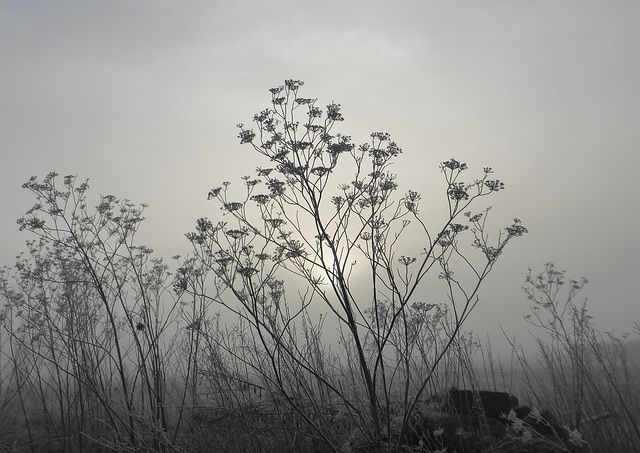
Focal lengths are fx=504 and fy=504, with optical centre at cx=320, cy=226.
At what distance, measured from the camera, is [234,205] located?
4.18 m

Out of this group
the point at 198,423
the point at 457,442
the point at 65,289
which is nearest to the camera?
the point at 457,442

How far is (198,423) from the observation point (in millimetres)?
5801

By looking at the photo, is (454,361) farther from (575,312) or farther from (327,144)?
(327,144)

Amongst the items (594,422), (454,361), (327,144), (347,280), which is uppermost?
(327,144)

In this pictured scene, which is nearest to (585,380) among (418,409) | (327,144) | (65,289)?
(418,409)

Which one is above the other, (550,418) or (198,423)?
(198,423)

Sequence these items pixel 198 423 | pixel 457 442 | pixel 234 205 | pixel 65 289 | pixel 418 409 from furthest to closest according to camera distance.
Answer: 1. pixel 65 289
2. pixel 198 423
3. pixel 418 409
4. pixel 457 442
5. pixel 234 205

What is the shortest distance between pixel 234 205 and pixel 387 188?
4.15ft

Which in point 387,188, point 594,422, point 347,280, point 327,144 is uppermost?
point 327,144

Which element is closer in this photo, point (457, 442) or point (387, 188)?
point (387, 188)

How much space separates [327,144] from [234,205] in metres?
0.92

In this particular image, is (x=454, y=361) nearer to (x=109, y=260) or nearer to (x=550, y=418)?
(x=550, y=418)

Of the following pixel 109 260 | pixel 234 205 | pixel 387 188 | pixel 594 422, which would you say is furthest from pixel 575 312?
pixel 109 260

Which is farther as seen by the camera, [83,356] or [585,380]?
[83,356]
